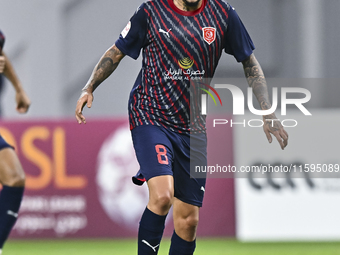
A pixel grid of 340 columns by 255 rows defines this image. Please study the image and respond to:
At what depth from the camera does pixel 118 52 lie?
12.0 ft

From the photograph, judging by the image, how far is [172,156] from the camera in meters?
3.45

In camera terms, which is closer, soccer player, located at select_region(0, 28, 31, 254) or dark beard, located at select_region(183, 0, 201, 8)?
dark beard, located at select_region(183, 0, 201, 8)

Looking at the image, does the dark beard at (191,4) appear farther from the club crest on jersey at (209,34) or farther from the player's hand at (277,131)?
the player's hand at (277,131)

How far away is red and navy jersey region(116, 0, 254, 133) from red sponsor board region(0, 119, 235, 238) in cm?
259

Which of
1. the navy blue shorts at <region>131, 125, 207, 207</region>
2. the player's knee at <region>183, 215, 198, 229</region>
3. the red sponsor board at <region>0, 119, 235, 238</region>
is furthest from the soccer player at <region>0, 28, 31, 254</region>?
the red sponsor board at <region>0, 119, 235, 238</region>

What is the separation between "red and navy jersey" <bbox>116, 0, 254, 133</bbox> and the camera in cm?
350

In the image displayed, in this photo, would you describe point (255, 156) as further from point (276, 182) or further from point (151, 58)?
point (151, 58)

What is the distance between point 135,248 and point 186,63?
8.99 ft

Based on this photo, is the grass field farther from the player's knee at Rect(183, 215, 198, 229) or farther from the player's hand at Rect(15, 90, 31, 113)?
the player's knee at Rect(183, 215, 198, 229)

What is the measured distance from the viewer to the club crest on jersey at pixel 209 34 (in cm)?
354

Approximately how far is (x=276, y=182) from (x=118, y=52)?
2.82 metres
